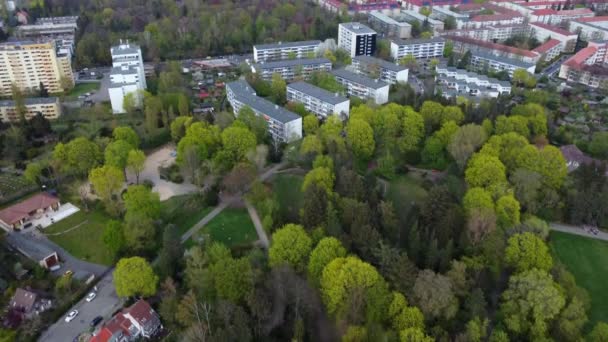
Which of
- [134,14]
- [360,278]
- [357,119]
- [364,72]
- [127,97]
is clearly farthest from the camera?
[134,14]

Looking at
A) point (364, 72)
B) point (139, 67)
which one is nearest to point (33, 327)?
point (139, 67)

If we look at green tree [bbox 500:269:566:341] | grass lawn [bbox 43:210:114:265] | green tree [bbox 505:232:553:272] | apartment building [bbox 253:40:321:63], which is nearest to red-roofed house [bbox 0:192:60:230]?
grass lawn [bbox 43:210:114:265]

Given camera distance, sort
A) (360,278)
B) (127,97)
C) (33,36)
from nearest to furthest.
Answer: (360,278), (127,97), (33,36)

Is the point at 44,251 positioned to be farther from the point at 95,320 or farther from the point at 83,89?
the point at 83,89

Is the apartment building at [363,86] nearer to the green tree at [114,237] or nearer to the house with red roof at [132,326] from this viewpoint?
the green tree at [114,237]

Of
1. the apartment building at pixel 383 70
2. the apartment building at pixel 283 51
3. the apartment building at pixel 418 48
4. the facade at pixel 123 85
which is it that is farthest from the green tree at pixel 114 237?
the apartment building at pixel 418 48

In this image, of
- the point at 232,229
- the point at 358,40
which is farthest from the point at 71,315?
the point at 358,40

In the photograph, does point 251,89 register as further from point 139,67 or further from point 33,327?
point 33,327
